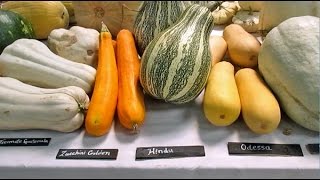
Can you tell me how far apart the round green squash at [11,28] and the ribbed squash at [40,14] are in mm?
80

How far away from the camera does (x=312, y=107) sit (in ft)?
1.80

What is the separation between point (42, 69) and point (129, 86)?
0.58 ft

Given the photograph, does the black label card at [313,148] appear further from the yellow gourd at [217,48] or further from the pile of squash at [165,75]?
the yellow gourd at [217,48]

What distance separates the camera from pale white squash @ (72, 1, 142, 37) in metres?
0.91

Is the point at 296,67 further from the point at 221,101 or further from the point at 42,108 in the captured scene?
the point at 42,108

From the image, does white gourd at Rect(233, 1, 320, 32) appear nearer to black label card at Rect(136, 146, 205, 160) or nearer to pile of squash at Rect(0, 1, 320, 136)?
pile of squash at Rect(0, 1, 320, 136)

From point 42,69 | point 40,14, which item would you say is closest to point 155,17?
point 42,69

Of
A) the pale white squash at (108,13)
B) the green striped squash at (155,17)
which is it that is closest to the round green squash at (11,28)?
the pale white squash at (108,13)

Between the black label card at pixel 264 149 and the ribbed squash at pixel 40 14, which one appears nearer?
the black label card at pixel 264 149

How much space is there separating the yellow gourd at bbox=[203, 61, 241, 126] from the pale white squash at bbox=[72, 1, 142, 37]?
373 mm

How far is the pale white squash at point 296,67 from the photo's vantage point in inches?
21.7

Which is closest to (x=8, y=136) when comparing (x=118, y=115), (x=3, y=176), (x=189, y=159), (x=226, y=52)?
(x=3, y=176)

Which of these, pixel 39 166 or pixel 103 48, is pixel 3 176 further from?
pixel 103 48

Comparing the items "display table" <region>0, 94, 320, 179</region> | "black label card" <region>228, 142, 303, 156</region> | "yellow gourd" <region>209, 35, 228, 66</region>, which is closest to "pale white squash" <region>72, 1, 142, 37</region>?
"yellow gourd" <region>209, 35, 228, 66</region>
